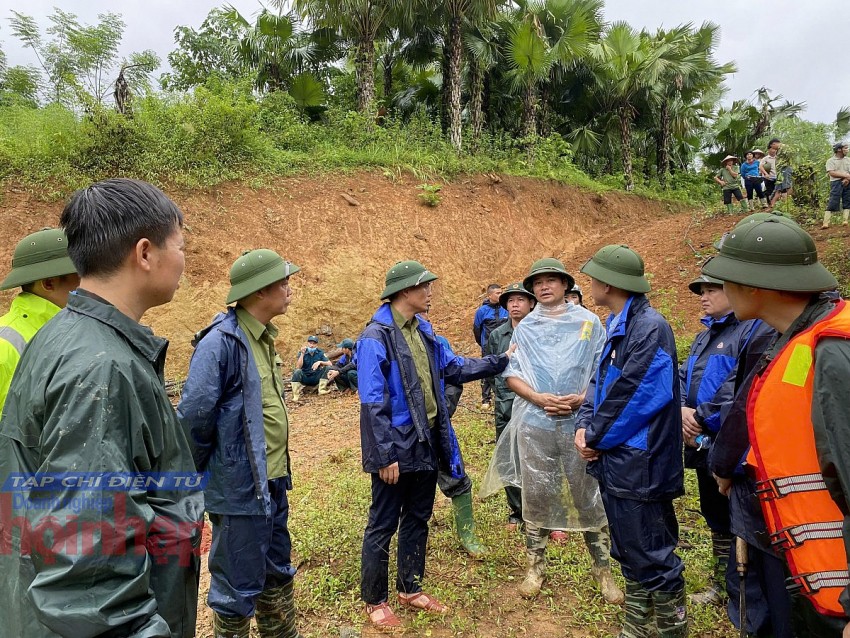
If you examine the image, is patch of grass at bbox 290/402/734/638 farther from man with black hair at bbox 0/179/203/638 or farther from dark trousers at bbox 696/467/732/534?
man with black hair at bbox 0/179/203/638

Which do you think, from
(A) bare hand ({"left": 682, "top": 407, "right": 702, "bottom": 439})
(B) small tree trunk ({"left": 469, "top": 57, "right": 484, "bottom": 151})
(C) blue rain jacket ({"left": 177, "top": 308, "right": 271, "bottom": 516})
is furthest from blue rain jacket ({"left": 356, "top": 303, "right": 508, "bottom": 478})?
(B) small tree trunk ({"left": 469, "top": 57, "right": 484, "bottom": 151})

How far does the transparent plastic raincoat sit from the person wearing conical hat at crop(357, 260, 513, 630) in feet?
1.58

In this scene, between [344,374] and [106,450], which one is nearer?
[106,450]

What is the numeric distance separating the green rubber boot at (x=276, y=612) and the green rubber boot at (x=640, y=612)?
5.88 feet

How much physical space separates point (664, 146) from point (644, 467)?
20.0m

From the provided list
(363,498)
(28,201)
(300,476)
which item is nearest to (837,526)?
(363,498)

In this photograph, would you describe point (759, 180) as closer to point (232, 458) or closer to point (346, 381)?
point (346, 381)

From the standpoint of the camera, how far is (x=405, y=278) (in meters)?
3.20

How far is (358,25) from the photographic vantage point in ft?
41.5

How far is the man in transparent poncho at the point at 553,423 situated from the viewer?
3.23 meters

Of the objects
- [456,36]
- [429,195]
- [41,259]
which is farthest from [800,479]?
[456,36]

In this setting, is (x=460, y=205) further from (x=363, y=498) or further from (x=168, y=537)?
(x=168, y=537)

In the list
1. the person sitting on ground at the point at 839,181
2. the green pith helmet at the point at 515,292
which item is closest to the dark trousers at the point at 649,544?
A: the green pith helmet at the point at 515,292

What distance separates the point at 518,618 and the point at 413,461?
1.18 meters
